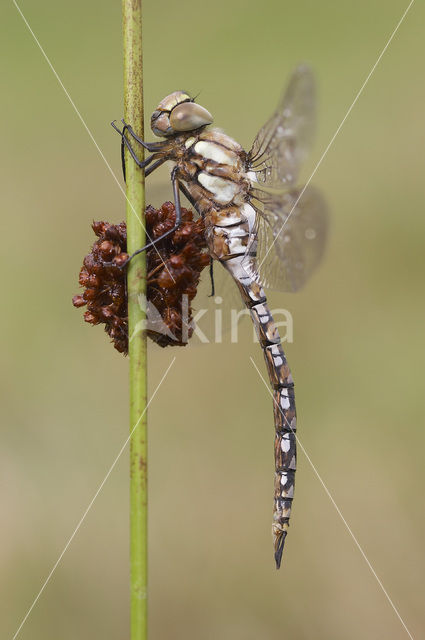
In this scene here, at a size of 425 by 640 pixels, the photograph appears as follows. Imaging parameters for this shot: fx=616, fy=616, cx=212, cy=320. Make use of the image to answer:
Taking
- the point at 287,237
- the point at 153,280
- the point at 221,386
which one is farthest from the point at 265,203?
the point at 221,386

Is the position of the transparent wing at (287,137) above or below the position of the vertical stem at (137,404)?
above

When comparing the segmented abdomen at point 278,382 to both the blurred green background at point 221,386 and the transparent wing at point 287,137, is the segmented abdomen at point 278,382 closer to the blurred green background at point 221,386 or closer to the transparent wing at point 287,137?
the transparent wing at point 287,137

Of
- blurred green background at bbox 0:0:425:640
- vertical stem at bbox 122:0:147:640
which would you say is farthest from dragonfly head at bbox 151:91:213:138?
blurred green background at bbox 0:0:425:640

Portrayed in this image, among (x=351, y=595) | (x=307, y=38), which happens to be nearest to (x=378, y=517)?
(x=351, y=595)

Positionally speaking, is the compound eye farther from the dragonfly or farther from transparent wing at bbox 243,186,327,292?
transparent wing at bbox 243,186,327,292

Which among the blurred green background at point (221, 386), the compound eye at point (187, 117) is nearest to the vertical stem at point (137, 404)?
the compound eye at point (187, 117)

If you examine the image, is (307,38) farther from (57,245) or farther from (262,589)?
(262,589)
